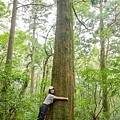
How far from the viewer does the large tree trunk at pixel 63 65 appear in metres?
5.27

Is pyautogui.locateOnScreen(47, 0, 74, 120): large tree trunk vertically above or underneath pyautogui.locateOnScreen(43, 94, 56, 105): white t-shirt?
above

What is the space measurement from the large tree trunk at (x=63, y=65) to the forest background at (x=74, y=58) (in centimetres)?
92

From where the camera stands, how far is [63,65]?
5.46 meters

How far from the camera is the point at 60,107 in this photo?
5.26m

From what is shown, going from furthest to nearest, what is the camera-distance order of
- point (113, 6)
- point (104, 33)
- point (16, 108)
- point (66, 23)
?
point (113, 6) → point (104, 33) → point (16, 108) → point (66, 23)

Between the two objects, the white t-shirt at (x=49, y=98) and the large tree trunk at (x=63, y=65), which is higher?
the large tree trunk at (x=63, y=65)

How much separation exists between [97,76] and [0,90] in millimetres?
3531

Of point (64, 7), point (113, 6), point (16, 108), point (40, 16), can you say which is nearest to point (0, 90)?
point (16, 108)

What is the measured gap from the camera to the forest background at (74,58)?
7.14 metres

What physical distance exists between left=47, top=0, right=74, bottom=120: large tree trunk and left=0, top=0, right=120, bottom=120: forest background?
0.92 m

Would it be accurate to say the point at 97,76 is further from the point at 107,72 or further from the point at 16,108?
the point at 16,108

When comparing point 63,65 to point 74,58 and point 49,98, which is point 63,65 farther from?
point 74,58

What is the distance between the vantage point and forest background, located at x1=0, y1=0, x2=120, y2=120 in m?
7.14

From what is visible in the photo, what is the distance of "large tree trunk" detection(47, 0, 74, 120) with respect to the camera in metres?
5.27
